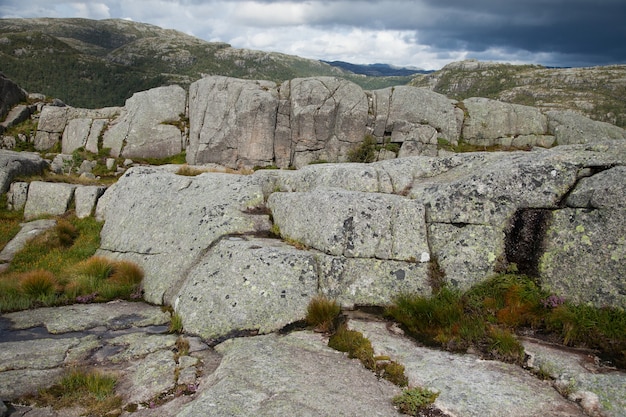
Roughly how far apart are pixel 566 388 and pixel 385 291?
17.0ft

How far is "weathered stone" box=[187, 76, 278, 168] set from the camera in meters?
48.3

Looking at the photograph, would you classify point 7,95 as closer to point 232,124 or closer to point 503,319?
point 232,124

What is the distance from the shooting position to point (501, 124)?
50.2 metres

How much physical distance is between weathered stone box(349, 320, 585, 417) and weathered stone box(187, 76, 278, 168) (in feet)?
140

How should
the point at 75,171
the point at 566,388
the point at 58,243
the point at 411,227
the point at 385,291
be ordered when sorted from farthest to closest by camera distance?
the point at 75,171
the point at 58,243
the point at 411,227
the point at 385,291
the point at 566,388

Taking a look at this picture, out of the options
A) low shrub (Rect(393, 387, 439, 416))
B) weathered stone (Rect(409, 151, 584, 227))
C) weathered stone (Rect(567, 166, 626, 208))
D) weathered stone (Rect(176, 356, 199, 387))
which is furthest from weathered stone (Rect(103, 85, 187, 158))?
low shrub (Rect(393, 387, 439, 416))

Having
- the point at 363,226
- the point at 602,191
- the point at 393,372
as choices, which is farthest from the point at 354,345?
the point at 602,191

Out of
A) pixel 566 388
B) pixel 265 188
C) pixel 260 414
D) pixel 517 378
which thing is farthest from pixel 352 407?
pixel 265 188

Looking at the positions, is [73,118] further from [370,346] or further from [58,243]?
[370,346]

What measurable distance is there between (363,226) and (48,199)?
2011cm

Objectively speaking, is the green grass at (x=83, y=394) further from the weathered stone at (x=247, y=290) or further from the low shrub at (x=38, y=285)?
the low shrub at (x=38, y=285)

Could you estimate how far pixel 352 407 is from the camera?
22.2 ft

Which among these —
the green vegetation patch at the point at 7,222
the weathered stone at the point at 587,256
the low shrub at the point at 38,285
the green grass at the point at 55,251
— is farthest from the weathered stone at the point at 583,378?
the green vegetation patch at the point at 7,222

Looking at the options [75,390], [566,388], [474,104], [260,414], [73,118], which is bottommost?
[75,390]
